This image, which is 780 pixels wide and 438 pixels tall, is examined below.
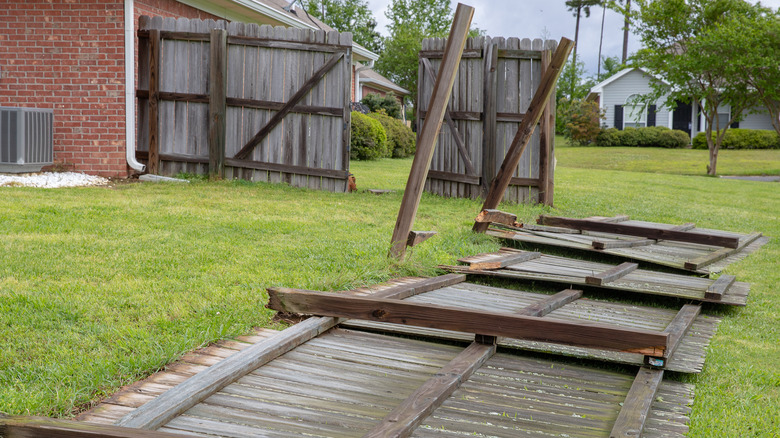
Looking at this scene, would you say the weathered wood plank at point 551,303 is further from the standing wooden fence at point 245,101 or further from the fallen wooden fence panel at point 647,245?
the standing wooden fence at point 245,101

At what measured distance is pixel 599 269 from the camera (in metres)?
6.48

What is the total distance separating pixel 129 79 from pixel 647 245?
8023 millimetres

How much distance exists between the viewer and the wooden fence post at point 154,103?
38.0ft

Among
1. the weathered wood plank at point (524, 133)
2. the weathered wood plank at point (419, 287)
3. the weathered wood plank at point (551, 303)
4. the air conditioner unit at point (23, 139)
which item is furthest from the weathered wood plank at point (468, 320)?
the air conditioner unit at point (23, 139)

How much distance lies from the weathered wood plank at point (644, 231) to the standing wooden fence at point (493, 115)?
2.25m

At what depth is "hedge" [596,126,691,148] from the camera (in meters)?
37.2

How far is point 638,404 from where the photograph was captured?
303cm

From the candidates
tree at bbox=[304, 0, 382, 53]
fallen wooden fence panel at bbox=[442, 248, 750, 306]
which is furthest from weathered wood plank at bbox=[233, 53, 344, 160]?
tree at bbox=[304, 0, 382, 53]

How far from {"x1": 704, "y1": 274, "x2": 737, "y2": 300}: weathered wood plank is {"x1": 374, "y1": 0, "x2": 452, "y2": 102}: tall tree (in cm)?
4236

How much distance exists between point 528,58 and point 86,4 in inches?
268

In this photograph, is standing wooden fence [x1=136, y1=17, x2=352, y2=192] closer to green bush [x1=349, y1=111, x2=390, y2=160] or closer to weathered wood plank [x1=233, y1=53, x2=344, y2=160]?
weathered wood plank [x1=233, y1=53, x2=344, y2=160]

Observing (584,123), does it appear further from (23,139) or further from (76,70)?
(23,139)

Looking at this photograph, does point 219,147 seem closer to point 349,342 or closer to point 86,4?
point 86,4

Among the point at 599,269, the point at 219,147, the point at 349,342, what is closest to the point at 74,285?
the point at 349,342
